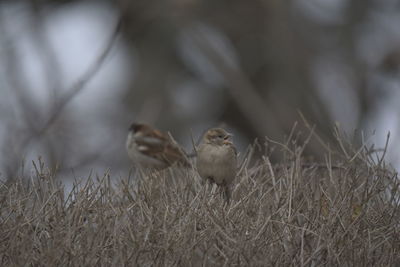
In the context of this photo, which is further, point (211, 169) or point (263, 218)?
point (211, 169)

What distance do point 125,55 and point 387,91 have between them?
7.09m

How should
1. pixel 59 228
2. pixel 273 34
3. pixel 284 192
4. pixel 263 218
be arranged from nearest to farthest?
pixel 59 228 → pixel 263 218 → pixel 284 192 → pixel 273 34

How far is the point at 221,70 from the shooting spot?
53.8 feet

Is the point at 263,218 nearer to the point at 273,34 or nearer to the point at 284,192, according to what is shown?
the point at 284,192

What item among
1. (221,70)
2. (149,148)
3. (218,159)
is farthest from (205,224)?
(221,70)

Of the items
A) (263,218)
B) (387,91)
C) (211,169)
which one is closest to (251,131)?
(387,91)

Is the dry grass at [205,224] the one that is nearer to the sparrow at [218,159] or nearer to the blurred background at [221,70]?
the sparrow at [218,159]

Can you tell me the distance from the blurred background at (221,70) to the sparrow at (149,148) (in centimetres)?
185

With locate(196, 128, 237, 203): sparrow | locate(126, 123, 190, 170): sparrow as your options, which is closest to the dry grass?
locate(196, 128, 237, 203): sparrow

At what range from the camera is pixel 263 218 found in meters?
4.69

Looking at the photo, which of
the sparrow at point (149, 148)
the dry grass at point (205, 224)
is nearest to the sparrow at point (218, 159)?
the dry grass at point (205, 224)

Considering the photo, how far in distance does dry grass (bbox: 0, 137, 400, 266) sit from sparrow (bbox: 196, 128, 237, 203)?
0.50 metres

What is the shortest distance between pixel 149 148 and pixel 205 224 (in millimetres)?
5137

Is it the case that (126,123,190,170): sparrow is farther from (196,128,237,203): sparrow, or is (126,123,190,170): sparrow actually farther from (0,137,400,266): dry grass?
(0,137,400,266): dry grass
